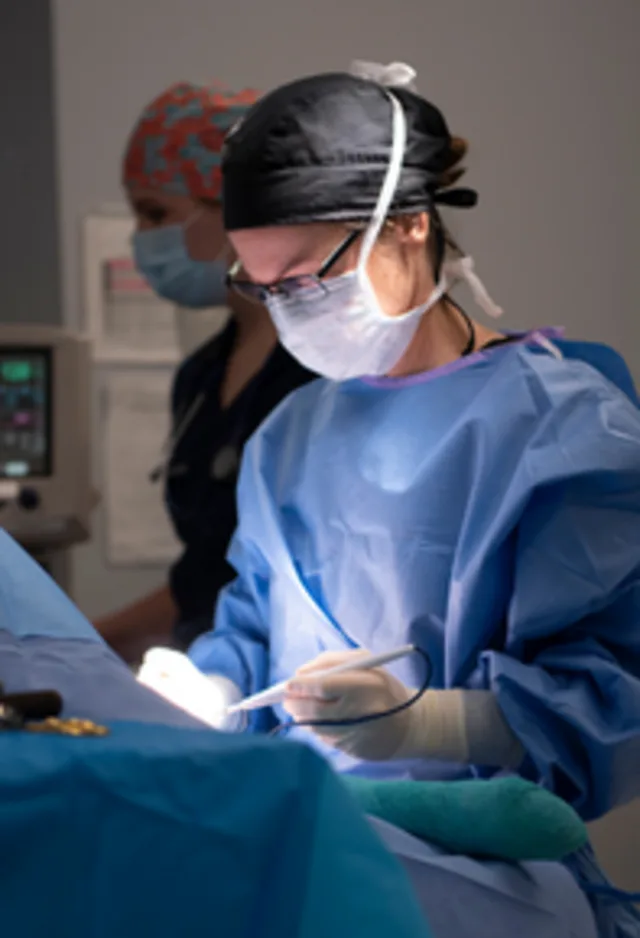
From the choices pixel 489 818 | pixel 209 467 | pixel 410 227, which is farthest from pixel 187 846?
pixel 209 467

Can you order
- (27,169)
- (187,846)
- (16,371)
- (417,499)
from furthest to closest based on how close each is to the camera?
1. (27,169)
2. (16,371)
3. (417,499)
4. (187,846)

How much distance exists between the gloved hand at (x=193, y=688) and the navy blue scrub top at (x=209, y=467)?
0.56 m

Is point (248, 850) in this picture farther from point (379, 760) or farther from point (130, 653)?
point (130, 653)

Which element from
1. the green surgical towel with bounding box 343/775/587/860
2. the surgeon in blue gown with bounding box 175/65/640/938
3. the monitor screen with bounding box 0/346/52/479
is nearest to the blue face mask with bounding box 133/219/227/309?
the monitor screen with bounding box 0/346/52/479

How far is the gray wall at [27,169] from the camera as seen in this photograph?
9.07 ft

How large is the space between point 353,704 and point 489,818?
0.21 metres

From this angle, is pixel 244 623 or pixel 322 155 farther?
pixel 244 623

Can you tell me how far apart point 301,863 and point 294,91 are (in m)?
0.93

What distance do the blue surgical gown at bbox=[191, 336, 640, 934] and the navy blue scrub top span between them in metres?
0.47

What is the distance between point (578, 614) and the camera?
1126mm

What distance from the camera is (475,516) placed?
119 cm

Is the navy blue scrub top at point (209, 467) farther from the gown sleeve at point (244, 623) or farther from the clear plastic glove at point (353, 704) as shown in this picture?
the clear plastic glove at point (353, 704)

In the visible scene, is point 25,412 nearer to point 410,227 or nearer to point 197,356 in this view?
point 197,356

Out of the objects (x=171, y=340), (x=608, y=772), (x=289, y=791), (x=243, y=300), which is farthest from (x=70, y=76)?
(x=289, y=791)
